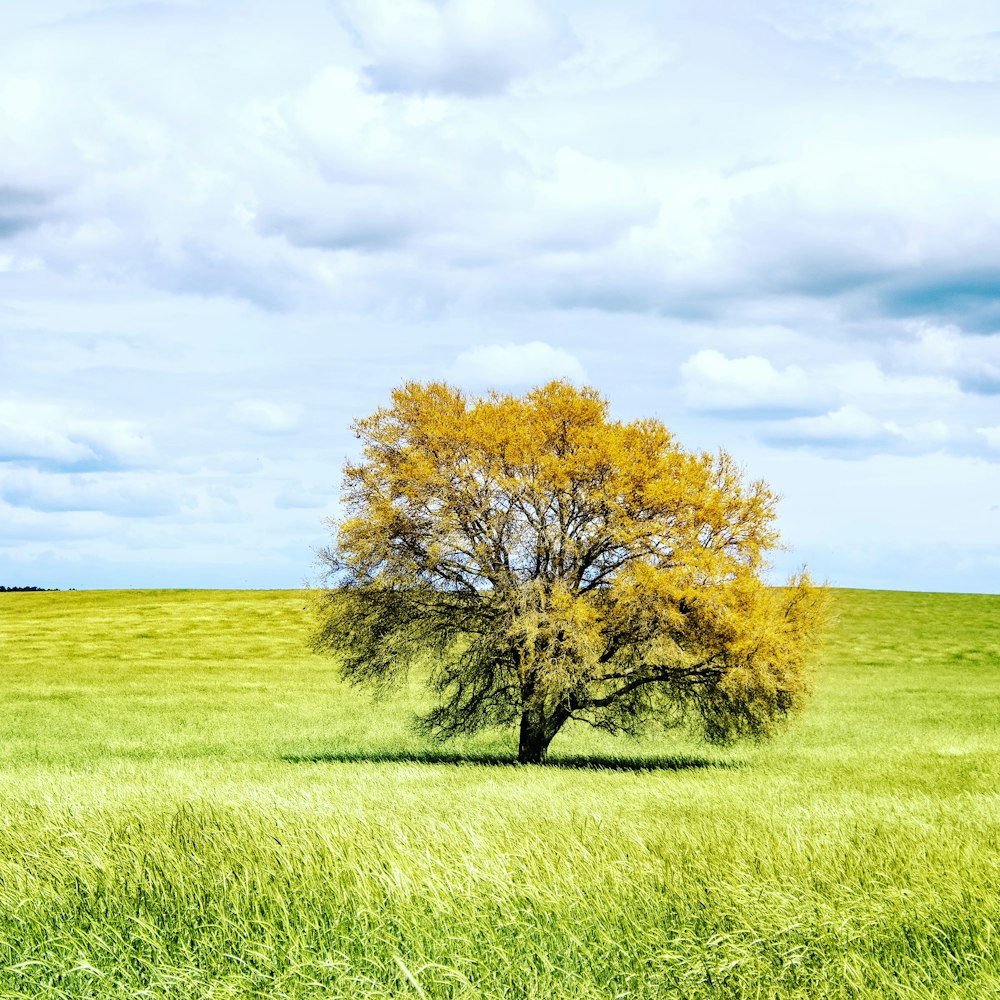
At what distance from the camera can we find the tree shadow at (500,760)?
2525cm

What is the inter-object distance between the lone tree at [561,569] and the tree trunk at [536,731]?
191mm

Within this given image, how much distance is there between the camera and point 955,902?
7.27m

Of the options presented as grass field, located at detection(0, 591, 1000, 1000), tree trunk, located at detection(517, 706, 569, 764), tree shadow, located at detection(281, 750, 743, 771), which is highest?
grass field, located at detection(0, 591, 1000, 1000)

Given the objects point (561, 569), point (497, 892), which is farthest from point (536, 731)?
point (497, 892)

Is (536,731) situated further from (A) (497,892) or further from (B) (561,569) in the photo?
(A) (497,892)

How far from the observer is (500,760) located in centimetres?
2694

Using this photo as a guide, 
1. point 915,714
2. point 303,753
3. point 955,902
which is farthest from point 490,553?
point 915,714

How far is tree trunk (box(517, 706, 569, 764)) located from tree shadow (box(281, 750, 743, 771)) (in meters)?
0.36

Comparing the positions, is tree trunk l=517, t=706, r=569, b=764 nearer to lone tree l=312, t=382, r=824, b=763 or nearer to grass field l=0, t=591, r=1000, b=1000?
lone tree l=312, t=382, r=824, b=763

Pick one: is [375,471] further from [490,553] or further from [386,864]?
[386,864]

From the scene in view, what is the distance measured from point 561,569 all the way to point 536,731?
4.91 meters

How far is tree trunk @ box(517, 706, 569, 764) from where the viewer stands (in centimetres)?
2508

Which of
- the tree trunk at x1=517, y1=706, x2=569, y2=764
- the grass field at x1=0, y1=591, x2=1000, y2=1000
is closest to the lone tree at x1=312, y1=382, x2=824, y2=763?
the tree trunk at x1=517, y1=706, x2=569, y2=764

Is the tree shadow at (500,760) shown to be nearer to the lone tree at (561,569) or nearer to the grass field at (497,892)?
the lone tree at (561,569)
